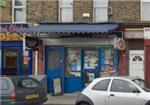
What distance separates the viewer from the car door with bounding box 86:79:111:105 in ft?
55.8

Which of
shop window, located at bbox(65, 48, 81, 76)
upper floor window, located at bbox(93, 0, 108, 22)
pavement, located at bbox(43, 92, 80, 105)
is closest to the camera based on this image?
pavement, located at bbox(43, 92, 80, 105)

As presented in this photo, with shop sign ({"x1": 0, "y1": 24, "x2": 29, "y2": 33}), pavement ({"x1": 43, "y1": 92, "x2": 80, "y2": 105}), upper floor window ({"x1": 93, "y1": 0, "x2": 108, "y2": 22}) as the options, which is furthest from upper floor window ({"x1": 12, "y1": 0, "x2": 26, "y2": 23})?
pavement ({"x1": 43, "y1": 92, "x2": 80, "y2": 105})

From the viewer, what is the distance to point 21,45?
89.6 feet

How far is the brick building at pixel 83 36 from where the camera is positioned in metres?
25.9

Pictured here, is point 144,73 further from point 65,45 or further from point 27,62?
point 27,62

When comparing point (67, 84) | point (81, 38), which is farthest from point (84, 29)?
point (67, 84)

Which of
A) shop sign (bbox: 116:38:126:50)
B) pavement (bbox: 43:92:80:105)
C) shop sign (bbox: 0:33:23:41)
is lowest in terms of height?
pavement (bbox: 43:92:80:105)

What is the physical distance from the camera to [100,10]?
26719 mm

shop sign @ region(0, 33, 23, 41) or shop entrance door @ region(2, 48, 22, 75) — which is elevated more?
shop sign @ region(0, 33, 23, 41)

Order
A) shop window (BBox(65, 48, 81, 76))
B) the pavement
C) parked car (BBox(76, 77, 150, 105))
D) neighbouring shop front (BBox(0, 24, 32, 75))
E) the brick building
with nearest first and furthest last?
parked car (BBox(76, 77, 150, 105)) → the pavement → the brick building → shop window (BBox(65, 48, 81, 76)) → neighbouring shop front (BBox(0, 24, 32, 75))

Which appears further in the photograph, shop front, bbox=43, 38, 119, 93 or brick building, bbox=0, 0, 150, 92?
shop front, bbox=43, 38, 119, 93

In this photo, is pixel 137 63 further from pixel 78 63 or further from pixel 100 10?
pixel 100 10

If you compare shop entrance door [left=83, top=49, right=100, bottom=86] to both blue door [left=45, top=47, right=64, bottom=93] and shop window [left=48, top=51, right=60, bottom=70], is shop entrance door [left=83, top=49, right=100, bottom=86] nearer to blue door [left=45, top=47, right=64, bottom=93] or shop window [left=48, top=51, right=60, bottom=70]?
blue door [left=45, top=47, right=64, bottom=93]

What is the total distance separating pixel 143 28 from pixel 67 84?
494cm
